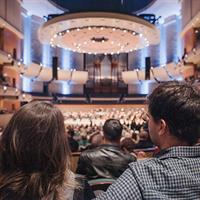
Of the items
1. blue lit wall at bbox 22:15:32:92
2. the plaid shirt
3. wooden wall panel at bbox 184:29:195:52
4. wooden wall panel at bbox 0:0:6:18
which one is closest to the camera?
the plaid shirt

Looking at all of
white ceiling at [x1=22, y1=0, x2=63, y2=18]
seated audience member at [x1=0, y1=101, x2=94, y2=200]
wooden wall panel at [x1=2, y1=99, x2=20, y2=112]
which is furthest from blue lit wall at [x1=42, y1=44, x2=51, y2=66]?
seated audience member at [x1=0, y1=101, x2=94, y2=200]

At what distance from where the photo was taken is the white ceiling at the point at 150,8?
55.9ft

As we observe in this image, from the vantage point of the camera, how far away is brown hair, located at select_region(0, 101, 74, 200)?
128 centimetres

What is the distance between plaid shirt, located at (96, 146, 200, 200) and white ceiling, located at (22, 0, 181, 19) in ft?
54.4

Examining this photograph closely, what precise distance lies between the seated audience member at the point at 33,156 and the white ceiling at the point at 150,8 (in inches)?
647

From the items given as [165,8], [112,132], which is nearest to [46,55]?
[165,8]

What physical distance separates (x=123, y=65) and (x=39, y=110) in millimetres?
18535

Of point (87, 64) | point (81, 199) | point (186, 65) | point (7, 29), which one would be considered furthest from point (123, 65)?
point (81, 199)

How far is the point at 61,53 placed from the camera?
19516mm

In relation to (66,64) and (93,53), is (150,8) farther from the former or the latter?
(66,64)

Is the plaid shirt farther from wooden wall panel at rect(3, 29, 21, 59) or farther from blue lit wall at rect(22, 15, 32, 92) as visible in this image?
blue lit wall at rect(22, 15, 32, 92)

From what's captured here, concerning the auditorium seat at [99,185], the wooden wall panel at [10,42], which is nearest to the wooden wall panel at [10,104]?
the wooden wall panel at [10,42]

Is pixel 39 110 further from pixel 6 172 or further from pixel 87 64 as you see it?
pixel 87 64

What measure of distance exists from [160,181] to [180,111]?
0.82 ft
